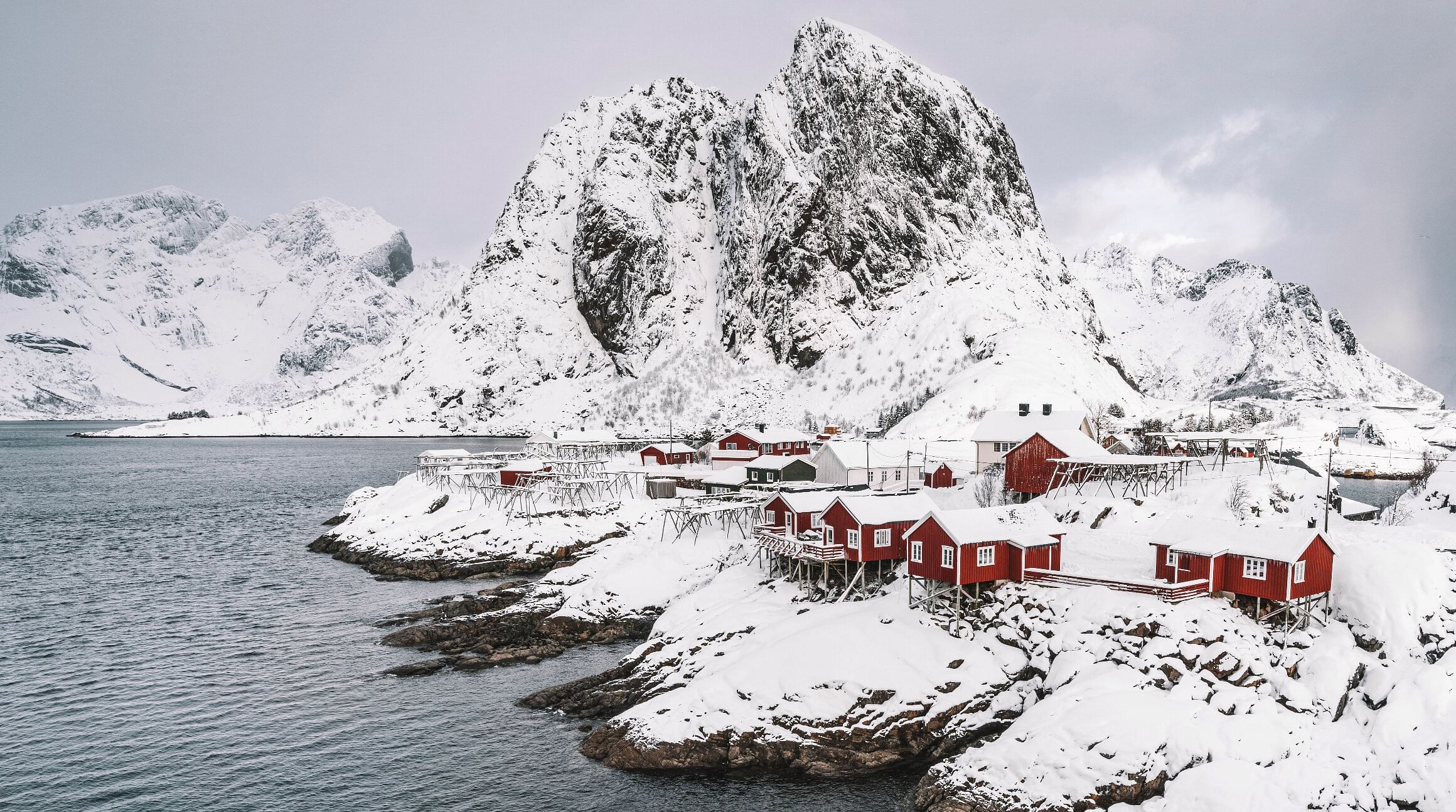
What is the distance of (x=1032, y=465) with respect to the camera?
173 ft

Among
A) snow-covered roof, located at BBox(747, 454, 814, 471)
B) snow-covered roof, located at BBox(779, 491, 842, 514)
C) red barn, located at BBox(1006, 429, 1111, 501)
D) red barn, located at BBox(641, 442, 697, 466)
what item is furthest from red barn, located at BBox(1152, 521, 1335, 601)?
red barn, located at BBox(641, 442, 697, 466)

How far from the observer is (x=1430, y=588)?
31531 millimetres

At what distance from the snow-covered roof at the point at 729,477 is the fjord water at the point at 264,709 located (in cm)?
2156

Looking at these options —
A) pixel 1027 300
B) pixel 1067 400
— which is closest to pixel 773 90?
pixel 1027 300

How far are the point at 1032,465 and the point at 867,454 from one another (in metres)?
15.0

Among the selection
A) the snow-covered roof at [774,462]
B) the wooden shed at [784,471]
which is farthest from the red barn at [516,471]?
the wooden shed at [784,471]

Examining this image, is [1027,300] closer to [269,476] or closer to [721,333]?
[721,333]

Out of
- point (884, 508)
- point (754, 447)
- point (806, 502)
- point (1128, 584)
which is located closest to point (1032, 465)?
point (884, 508)

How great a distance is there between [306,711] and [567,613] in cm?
1428

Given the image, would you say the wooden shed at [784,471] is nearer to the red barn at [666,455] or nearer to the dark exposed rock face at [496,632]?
the red barn at [666,455]

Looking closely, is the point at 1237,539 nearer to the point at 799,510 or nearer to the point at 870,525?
the point at 870,525

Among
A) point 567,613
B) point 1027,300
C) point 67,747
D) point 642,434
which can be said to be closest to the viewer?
point 67,747

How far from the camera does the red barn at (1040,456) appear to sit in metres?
51.7

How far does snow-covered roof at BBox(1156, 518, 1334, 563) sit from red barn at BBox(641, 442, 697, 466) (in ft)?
189
